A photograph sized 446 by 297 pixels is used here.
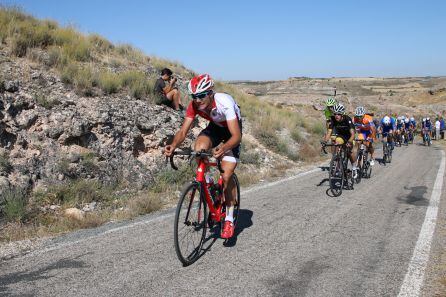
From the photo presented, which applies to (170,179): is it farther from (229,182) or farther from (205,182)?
(205,182)

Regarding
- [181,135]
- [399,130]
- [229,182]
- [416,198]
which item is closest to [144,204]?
[229,182]

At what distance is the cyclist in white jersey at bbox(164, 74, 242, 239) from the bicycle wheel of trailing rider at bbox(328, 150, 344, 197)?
438cm

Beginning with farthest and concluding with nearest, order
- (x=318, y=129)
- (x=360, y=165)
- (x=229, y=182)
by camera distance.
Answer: (x=318, y=129) → (x=360, y=165) → (x=229, y=182)

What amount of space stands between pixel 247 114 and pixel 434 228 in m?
12.1

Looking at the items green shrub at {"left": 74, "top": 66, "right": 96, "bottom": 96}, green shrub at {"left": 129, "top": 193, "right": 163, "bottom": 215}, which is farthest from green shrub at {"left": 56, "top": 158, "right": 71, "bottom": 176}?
green shrub at {"left": 74, "top": 66, "right": 96, "bottom": 96}

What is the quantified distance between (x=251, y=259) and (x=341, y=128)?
6189 mm

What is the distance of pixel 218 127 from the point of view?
588cm

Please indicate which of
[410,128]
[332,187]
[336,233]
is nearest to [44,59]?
[332,187]

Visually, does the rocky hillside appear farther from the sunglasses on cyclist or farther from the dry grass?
the sunglasses on cyclist

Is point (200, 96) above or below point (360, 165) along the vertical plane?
above

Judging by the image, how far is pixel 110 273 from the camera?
468cm

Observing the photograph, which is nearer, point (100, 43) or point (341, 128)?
point (341, 128)

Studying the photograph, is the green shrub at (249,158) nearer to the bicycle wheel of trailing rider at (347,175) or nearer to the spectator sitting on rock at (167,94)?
the spectator sitting on rock at (167,94)

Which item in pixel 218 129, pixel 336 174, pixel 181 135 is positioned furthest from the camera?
pixel 336 174
